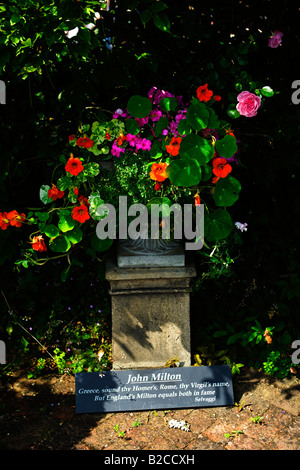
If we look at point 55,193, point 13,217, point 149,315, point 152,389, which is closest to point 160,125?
point 55,193

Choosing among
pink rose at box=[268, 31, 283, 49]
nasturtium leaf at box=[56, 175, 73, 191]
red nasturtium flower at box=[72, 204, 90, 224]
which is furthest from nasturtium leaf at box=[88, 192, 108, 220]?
pink rose at box=[268, 31, 283, 49]

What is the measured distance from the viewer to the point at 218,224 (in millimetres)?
2914

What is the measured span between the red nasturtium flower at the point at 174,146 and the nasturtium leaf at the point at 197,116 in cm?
11

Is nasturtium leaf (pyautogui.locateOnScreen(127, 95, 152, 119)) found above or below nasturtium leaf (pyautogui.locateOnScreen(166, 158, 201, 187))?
above

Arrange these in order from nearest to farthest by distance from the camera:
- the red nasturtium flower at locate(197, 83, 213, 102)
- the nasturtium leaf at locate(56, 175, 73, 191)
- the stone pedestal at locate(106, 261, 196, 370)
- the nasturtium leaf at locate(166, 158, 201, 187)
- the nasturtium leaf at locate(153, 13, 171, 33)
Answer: the nasturtium leaf at locate(153, 13, 171, 33), the nasturtium leaf at locate(166, 158, 201, 187), the red nasturtium flower at locate(197, 83, 213, 102), the nasturtium leaf at locate(56, 175, 73, 191), the stone pedestal at locate(106, 261, 196, 370)

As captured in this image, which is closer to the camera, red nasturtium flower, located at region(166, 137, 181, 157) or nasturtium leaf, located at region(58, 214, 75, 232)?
red nasturtium flower, located at region(166, 137, 181, 157)

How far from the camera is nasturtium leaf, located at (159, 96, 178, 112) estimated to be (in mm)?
2805

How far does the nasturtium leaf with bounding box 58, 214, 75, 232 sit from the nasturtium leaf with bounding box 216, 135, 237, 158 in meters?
0.88

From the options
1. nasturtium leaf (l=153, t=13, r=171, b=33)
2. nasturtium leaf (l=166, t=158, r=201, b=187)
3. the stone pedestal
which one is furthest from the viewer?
the stone pedestal

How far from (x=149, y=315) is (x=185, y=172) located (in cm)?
91

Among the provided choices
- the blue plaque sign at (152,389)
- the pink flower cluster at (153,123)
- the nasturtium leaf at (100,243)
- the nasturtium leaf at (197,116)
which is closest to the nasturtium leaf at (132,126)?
the pink flower cluster at (153,123)

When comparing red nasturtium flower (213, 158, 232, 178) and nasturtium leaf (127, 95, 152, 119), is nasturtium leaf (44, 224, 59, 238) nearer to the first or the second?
nasturtium leaf (127, 95, 152, 119)

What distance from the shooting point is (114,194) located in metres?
2.91

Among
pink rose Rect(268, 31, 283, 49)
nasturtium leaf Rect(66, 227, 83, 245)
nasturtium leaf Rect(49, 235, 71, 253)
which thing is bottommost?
nasturtium leaf Rect(49, 235, 71, 253)
